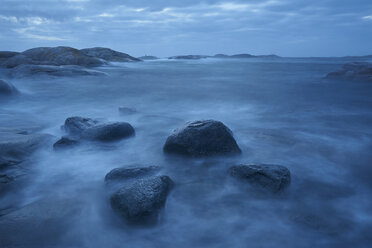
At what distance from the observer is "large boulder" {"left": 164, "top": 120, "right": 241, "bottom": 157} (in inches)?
148

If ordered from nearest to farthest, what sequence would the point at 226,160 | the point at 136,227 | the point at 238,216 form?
the point at 136,227, the point at 238,216, the point at 226,160

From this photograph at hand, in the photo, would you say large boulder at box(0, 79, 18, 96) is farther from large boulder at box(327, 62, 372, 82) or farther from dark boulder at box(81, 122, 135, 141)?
large boulder at box(327, 62, 372, 82)

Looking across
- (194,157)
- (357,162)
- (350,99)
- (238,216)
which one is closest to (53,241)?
(238,216)

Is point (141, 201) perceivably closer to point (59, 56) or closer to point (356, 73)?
point (356, 73)

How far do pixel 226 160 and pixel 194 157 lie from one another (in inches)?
17.3

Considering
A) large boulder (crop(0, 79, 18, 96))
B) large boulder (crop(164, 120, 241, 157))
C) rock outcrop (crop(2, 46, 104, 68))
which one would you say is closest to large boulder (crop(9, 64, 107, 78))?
large boulder (crop(0, 79, 18, 96))

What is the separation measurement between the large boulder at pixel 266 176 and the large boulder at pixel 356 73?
12.6 meters

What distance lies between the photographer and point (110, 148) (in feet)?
14.0

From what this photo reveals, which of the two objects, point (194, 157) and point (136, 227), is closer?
point (136, 227)

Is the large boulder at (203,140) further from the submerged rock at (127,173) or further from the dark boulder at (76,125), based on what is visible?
the dark boulder at (76,125)

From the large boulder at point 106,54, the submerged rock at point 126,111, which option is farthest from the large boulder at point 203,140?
the large boulder at point 106,54

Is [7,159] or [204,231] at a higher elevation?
[7,159]

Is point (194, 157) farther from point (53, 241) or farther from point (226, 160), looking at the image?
point (53, 241)

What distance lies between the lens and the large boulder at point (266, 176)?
2.92 meters
